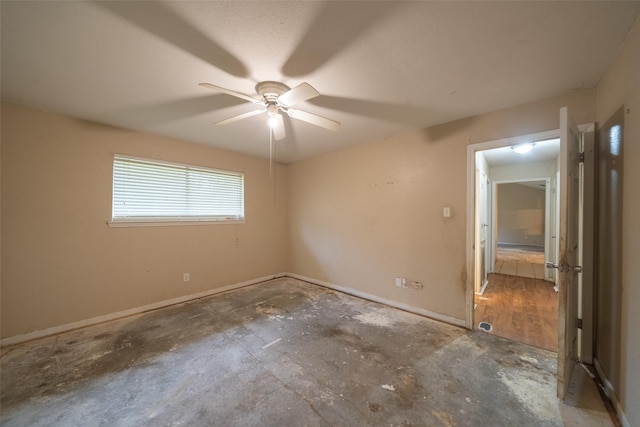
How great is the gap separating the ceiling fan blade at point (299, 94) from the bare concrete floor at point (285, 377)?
209 centimetres

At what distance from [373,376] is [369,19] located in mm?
2379

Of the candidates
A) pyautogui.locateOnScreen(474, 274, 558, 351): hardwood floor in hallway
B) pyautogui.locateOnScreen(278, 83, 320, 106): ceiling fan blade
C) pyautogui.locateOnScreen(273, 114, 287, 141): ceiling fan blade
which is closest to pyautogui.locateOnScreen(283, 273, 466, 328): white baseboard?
pyautogui.locateOnScreen(474, 274, 558, 351): hardwood floor in hallway

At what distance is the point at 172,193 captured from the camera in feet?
11.1

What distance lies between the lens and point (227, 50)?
60.9 inches

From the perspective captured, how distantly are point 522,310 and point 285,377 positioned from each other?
3.12m

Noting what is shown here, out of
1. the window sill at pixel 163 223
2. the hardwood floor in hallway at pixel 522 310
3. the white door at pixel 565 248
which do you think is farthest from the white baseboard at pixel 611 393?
the window sill at pixel 163 223

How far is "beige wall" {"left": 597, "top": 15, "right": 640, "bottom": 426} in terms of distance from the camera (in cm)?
129

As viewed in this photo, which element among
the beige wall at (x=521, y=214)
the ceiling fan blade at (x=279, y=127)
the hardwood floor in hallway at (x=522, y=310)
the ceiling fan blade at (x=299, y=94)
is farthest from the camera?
the beige wall at (x=521, y=214)

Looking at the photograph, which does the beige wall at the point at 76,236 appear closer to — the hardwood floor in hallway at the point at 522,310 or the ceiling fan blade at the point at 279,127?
the ceiling fan blade at the point at 279,127

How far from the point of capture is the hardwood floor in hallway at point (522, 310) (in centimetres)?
242

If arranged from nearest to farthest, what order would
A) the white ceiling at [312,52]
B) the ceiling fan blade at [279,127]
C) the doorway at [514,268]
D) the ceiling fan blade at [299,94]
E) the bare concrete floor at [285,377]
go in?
the white ceiling at [312,52] → the bare concrete floor at [285,377] → the ceiling fan blade at [299,94] → the ceiling fan blade at [279,127] → the doorway at [514,268]

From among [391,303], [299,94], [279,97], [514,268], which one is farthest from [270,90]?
[514,268]

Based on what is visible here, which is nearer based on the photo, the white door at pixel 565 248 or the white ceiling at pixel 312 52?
the white ceiling at pixel 312 52

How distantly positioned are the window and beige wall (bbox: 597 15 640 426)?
13.7ft
